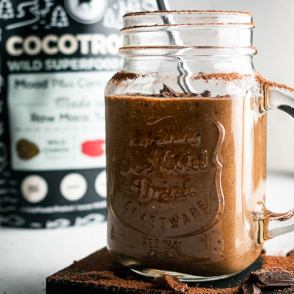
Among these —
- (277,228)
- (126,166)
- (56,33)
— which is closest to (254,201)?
(277,228)

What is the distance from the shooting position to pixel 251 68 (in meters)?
0.64

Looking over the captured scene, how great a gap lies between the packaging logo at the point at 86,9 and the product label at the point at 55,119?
113mm

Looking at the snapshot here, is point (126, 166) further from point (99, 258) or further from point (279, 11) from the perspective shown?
point (279, 11)

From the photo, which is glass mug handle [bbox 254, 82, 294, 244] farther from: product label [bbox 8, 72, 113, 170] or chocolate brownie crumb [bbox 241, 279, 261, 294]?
product label [bbox 8, 72, 113, 170]

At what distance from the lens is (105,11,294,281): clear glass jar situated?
59 cm

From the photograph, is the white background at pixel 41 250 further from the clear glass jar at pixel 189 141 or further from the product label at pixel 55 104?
the clear glass jar at pixel 189 141

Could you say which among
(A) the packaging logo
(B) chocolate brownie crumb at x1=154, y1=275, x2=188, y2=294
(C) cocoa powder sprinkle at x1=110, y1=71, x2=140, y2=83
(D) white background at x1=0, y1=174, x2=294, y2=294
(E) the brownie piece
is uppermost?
(A) the packaging logo

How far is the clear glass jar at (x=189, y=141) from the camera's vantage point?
586mm

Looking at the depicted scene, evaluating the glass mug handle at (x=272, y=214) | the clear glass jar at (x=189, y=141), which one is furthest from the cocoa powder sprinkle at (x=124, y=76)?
the glass mug handle at (x=272, y=214)

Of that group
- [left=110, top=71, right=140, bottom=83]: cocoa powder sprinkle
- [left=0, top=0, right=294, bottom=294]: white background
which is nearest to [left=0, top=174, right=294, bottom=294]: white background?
[left=0, top=0, right=294, bottom=294]: white background

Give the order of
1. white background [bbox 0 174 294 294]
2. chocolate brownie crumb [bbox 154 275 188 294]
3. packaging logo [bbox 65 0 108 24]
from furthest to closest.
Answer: packaging logo [bbox 65 0 108 24]
white background [bbox 0 174 294 294]
chocolate brownie crumb [bbox 154 275 188 294]

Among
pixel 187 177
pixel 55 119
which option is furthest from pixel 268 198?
pixel 187 177

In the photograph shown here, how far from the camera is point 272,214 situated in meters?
0.66

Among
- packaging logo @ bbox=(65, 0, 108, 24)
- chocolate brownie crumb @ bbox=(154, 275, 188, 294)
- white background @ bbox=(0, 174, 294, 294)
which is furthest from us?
packaging logo @ bbox=(65, 0, 108, 24)
